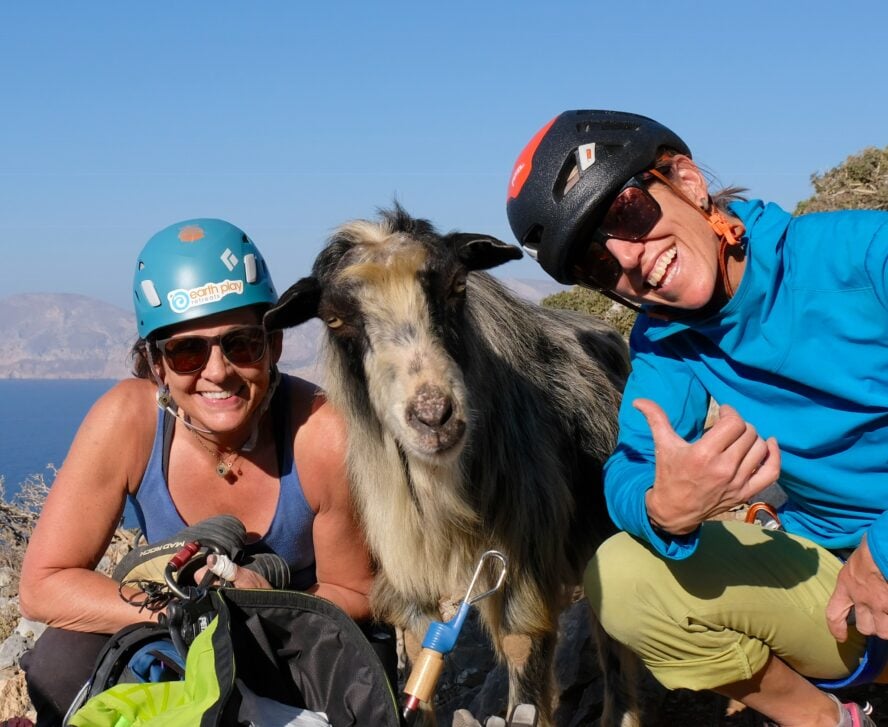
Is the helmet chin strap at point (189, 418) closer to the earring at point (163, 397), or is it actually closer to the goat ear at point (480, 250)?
the earring at point (163, 397)

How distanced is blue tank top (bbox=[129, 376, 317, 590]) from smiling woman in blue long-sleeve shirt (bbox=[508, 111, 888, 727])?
3.95 ft

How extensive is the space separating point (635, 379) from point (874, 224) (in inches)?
38.3

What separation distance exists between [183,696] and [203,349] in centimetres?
154

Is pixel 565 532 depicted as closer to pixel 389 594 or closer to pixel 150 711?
pixel 389 594

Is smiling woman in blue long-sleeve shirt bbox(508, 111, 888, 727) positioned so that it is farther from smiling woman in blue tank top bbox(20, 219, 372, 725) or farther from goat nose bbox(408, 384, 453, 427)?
smiling woman in blue tank top bbox(20, 219, 372, 725)

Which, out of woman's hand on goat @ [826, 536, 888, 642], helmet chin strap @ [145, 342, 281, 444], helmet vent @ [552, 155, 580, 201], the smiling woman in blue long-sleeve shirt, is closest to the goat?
helmet chin strap @ [145, 342, 281, 444]

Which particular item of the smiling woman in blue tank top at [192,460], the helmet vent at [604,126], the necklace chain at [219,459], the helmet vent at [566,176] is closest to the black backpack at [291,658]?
the smiling woman in blue tank top at [192,460]

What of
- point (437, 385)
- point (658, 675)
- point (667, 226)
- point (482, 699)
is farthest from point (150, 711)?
point (482, 699)

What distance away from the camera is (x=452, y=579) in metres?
4.01

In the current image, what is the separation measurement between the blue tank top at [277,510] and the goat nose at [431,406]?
28.1 inches

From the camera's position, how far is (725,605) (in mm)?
2984

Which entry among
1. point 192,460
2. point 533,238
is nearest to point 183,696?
point 192,460

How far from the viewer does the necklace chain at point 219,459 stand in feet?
12.1

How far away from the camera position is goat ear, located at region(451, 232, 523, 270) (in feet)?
12.8
